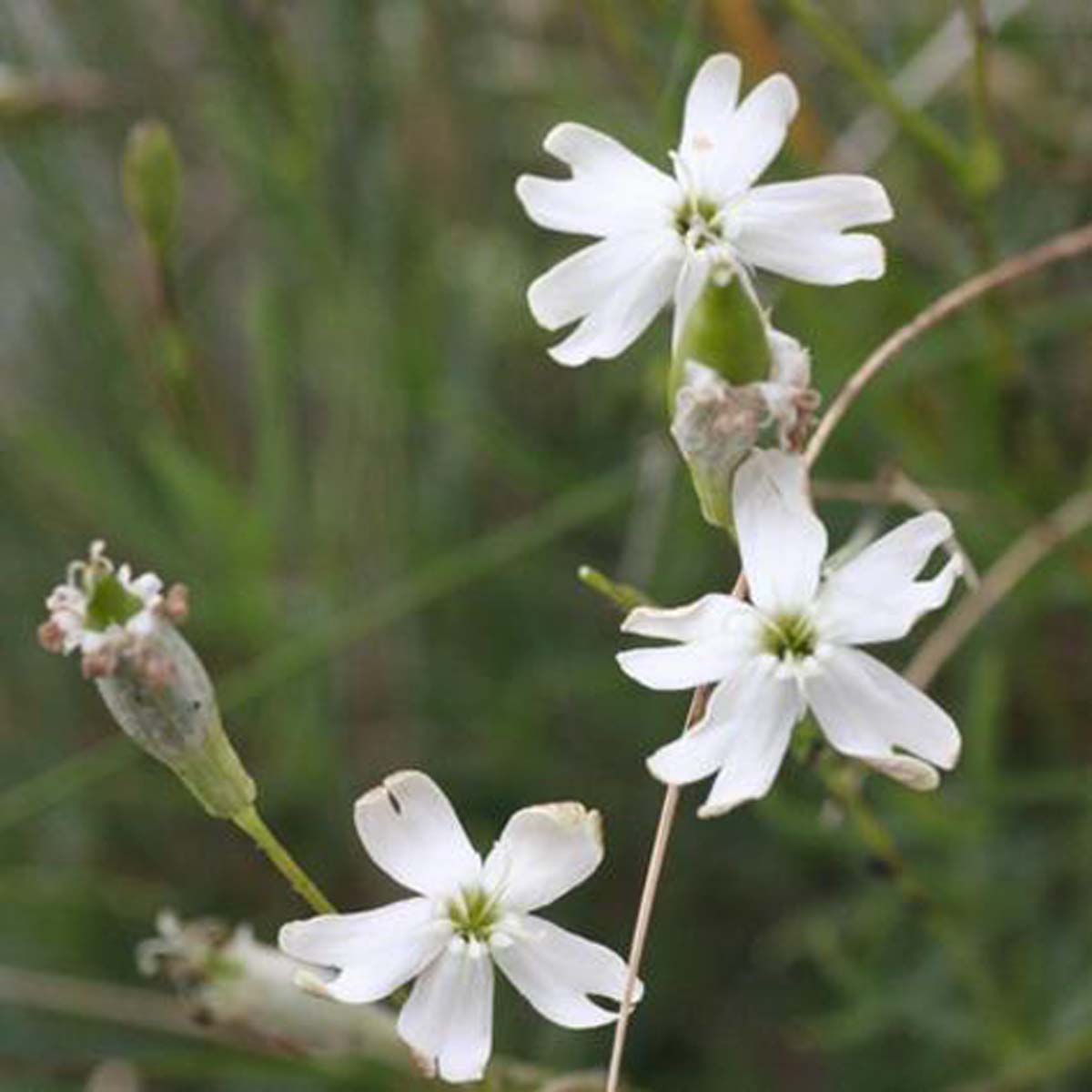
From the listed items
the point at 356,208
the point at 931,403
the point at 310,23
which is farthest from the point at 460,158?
the point at 931,403

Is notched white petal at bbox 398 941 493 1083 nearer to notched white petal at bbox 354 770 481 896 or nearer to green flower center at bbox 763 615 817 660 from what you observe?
notched white petal at bbox 354 770 481 896

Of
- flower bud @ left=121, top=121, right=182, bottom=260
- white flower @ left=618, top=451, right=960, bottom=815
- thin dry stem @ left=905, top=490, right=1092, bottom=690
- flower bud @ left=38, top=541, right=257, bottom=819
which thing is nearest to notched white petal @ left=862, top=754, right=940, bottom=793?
white flower @ left=618, top=451, right=960, bottom=815

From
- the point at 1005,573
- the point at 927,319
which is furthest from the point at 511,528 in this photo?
the point at 927,319

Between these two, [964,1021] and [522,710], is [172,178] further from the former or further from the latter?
[964,1021]

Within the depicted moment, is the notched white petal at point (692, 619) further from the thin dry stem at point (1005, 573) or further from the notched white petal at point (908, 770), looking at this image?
the thin dry stem at point (1005, 573)

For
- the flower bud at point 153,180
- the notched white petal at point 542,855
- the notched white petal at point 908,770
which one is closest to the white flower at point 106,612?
the notched white petal at point 542,855

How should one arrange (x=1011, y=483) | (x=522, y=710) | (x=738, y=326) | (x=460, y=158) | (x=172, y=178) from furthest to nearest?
(x=460, y=158)
(x=522, y=710)
(x=1011, y=483)
(x=172, y=178)
(x=738, y=326)

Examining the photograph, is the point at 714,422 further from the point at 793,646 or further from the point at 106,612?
the point at 106,612
